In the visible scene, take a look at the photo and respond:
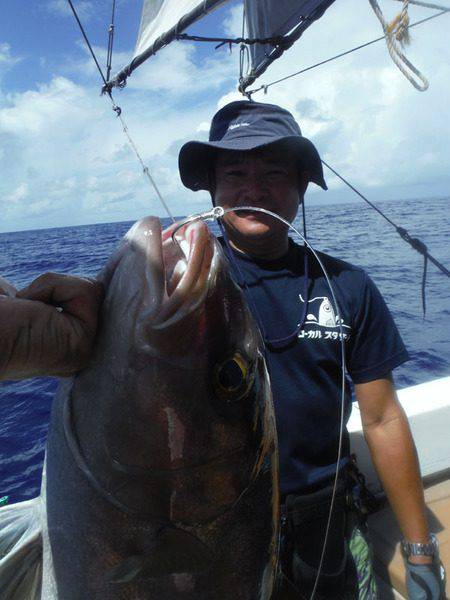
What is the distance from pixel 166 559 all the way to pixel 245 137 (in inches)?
66.5

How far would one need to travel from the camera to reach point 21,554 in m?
1.36

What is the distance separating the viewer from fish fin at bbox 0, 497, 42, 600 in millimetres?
1342

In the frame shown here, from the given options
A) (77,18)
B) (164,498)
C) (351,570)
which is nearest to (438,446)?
(351,570)

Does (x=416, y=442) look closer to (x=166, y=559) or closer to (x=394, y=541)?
(x=394, y=541)

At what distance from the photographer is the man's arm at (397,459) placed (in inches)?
86.9

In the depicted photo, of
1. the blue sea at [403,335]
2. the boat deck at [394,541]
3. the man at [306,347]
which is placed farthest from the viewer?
the blue sea at [403,335]

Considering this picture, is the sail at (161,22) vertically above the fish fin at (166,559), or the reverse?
the sail at (161,22)

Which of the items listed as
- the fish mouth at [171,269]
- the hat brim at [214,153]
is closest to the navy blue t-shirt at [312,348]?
the hat brim at [214,153]

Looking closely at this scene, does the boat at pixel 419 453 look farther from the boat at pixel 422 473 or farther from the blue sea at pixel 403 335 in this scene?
the blue sea at pixel 403 335

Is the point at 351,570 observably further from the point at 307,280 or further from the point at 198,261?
the point at 198,261

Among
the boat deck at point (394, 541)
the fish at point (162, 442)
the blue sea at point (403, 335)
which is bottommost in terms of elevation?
the blue sea at point (403, 335)

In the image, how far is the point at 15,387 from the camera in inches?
288

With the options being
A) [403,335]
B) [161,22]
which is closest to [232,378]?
[161,22]

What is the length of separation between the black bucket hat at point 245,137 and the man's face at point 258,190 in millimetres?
65
